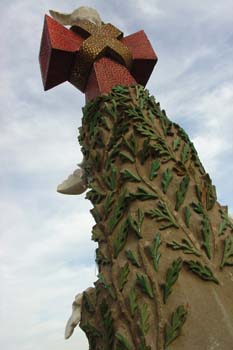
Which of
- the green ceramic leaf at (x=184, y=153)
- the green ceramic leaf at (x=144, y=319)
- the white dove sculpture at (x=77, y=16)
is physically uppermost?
the white dove sculpture at (x=77, y=16)

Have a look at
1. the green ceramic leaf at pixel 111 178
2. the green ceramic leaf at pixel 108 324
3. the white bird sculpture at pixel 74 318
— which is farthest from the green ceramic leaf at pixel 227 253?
the white bird sculpture at pixel 74 318

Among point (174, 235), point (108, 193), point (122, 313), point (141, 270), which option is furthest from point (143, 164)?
point (122, 313)

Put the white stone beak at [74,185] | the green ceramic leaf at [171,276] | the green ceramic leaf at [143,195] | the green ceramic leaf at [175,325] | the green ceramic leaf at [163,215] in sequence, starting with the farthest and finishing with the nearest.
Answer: the white stone beak at [74,185] → the green ceramic leaf at [143,195] → the green ceramic leaf at [163,215] → the green ceramic leaf at [171,276] → the green ceramic leaf at [175,325]

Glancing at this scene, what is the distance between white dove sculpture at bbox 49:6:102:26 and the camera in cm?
412

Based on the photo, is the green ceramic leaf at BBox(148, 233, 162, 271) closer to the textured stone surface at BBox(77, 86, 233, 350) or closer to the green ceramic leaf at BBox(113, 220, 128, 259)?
the textured stone surface at BBox(77, 86, 233, 350)

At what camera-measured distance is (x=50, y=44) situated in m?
3.71

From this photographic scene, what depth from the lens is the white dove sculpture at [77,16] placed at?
4125 millimetres

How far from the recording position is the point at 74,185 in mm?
3527

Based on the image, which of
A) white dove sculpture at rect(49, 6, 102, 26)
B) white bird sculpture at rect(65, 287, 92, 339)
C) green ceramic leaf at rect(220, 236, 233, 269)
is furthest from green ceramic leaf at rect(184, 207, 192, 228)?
white dove sculpture at rect(49, 6, 102, 26)

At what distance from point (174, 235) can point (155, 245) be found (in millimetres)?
142

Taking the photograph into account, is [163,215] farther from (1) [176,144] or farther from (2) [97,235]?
(1) [176,144]

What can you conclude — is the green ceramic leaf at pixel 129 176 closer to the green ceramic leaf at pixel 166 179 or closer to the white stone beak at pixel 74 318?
the green ceramic leaf at pixel 166 179

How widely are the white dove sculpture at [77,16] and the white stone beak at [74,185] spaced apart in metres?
1.66

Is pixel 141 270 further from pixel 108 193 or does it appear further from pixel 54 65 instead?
pixel 54 65
